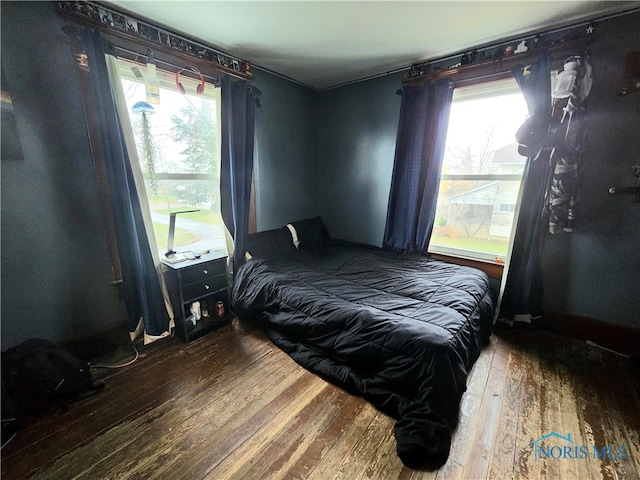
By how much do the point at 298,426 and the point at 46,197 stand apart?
2100 millimetres

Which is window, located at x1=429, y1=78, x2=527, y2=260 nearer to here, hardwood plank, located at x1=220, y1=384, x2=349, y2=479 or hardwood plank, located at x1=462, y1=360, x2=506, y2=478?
hardwood plank, located at x1=462, y1=360, x2=506, y2=478

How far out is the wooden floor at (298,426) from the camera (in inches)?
47.4

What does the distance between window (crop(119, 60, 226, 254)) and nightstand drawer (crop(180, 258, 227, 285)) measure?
369 mm

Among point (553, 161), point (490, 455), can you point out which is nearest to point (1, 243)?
point (490, 455)

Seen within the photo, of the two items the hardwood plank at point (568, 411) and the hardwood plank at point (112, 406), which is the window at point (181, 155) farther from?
the hardwood plank at point (568, 411)

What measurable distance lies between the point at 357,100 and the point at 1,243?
3351 millimetres

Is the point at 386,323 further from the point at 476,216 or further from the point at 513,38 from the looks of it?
the point at 513,38

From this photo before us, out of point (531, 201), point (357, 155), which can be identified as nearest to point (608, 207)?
point (531, 201)

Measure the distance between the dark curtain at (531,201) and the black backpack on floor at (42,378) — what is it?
324cm

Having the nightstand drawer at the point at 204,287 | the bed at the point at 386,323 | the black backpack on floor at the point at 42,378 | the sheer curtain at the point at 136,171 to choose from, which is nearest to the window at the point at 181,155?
the sheer curtain at the point at 136,171

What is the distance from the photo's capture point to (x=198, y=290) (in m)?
2.23

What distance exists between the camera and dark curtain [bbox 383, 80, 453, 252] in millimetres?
2580

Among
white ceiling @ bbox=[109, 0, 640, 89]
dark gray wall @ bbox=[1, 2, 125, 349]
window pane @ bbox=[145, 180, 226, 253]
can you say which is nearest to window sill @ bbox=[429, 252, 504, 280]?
white ceiling @ bbox=[109, 0, 640, 89]

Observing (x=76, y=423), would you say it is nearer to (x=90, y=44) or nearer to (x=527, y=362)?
(x=90, y=44)
